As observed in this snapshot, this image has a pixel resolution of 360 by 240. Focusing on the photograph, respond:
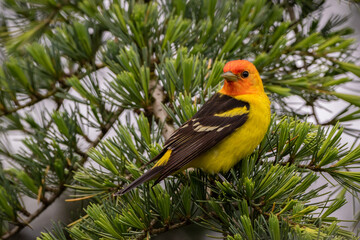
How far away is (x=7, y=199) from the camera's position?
163 cm

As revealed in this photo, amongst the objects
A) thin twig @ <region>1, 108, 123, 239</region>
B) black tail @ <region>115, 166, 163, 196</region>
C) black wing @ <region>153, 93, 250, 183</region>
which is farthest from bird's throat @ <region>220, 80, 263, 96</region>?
black tail @ <region>115, 166, 163, 196</region>

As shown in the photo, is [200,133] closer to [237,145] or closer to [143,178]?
[237,145]

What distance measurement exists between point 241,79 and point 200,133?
0.36 meters

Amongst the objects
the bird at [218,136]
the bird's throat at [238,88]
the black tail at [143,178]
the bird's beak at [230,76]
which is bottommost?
the black tail at [143,178]

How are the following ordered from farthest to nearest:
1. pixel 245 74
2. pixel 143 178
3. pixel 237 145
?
pixel 245 74
pixel 237 145
pixel 143 178

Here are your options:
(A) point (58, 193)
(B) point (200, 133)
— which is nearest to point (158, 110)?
(B) point (200, 133)

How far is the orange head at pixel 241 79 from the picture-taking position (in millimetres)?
1728

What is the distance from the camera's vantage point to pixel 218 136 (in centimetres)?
156

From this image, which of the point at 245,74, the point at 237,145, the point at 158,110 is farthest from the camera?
the point at 245,74

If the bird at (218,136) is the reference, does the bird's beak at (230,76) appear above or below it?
above

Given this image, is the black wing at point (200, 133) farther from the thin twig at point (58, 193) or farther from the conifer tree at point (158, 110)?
the thin twig at point (58, 193)

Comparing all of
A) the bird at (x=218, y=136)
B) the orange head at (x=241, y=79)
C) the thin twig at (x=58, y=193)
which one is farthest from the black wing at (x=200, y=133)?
the thin twig at (x=58, y=193)

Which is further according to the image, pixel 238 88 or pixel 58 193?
pixel 238 88

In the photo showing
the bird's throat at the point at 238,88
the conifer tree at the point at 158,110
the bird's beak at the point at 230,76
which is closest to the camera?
the conifer tree at the point at 158,110
